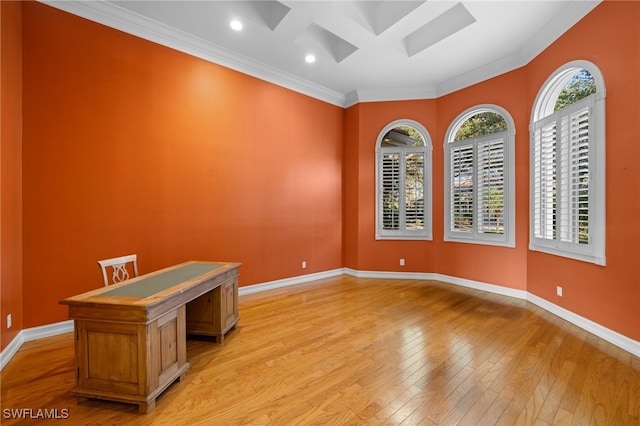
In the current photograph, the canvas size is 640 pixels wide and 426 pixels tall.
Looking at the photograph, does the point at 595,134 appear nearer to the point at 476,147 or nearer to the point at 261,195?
the point at 476,147

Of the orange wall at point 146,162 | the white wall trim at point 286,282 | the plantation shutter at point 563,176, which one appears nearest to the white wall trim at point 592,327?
the plantation shutter at point 563,176

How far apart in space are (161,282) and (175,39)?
312 centimetres

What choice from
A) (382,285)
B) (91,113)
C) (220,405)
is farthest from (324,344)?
(91,113)

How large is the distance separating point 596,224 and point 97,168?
537cm

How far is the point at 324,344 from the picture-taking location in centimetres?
280

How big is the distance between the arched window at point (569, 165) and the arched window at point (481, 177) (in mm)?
392

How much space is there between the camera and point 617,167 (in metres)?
2.77

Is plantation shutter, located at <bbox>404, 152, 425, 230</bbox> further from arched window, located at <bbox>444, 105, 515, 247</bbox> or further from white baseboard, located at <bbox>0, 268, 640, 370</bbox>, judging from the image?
white baseboard, located at <bbox>0, 268, 640, 370</bbox>

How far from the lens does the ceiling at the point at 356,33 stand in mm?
3178

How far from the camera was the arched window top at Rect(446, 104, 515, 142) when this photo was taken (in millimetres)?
4410

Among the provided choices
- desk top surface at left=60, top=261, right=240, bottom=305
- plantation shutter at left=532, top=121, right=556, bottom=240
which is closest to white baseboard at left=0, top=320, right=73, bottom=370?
desk top surface at left=60, top=261, right=240, bottom=305

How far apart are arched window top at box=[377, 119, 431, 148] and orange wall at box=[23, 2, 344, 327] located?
59.7 inches

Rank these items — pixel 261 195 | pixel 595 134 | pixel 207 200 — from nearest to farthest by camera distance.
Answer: pixel 595 134
pixel 207 200
pixel 261 195

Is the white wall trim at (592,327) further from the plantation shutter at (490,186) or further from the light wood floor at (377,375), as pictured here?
the plantation shutter at (490,186)
